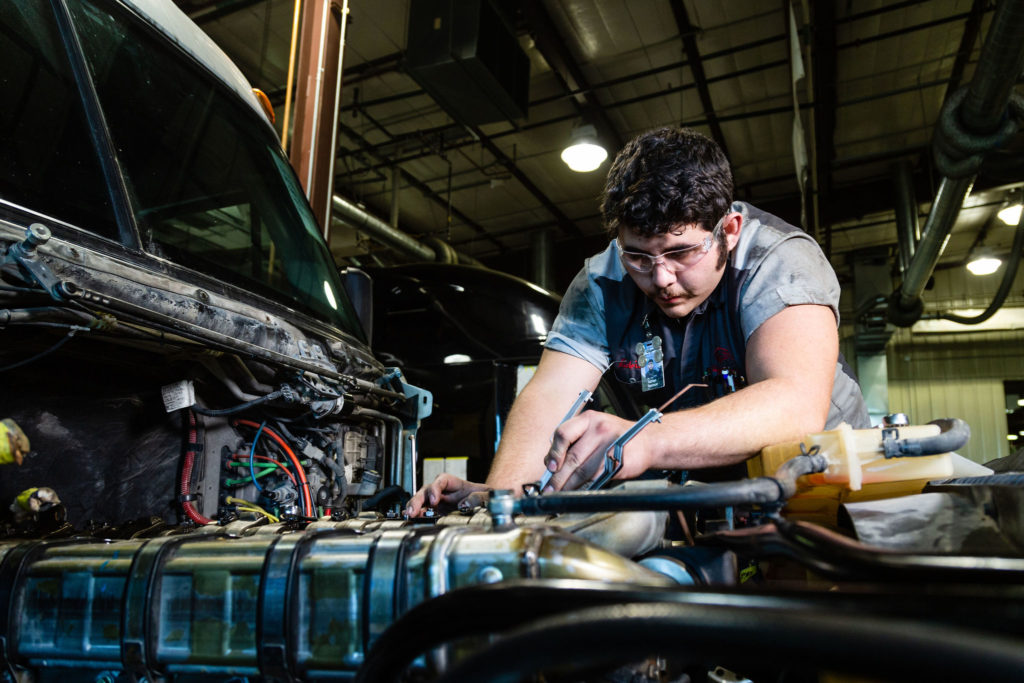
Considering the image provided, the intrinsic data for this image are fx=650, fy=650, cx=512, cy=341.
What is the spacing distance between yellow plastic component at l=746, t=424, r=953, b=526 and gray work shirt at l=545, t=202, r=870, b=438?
600mm

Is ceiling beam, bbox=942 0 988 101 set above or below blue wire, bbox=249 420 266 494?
above

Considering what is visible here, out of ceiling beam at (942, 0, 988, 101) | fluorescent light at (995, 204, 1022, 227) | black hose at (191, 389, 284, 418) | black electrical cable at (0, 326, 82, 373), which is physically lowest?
black hose at (191, 389, 284, 418)

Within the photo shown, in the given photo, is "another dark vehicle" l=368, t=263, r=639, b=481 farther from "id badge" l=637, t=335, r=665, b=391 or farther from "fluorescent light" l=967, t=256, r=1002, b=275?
"fluorescent light" l=967, t=256, r=1002, b=275

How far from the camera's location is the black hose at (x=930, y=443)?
0.85m

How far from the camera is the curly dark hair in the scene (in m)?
1.55

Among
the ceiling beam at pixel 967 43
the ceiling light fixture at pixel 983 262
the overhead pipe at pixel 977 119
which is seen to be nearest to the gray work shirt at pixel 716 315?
the overhead pipe at pixel 977 119

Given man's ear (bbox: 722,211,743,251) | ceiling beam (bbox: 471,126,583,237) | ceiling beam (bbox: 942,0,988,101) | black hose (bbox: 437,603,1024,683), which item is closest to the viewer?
black hose (bbox: 437,603,1024,683)

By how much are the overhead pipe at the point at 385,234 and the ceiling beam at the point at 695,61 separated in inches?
138

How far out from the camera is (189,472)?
156cm

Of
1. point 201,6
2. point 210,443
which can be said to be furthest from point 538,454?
point 201,6

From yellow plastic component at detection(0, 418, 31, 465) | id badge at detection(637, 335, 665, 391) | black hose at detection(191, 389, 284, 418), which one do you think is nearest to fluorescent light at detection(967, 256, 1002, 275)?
id badge at detection(637, 335, 665, 391)

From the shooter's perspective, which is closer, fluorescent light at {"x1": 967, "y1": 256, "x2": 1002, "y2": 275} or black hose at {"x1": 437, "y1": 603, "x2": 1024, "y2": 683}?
black hose at {"x1": 437, "y1": 603, "x2": 1024, "y2": 683}

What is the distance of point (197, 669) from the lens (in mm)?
831

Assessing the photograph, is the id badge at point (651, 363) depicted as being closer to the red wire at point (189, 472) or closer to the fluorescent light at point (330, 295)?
the fluorescent light at point (330, 295)
